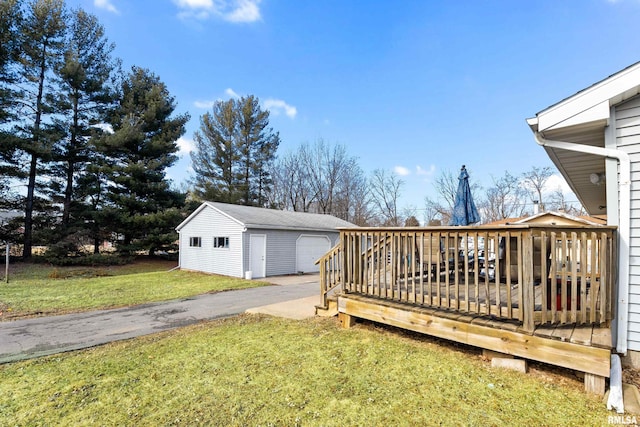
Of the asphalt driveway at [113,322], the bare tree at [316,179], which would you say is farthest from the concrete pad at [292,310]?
the bare tree at [316,179]

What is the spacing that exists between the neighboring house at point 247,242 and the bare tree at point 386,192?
1684 cm

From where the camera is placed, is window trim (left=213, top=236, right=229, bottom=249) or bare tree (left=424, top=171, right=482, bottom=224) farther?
bare tree (left=424, top=171, right=482, bottom=224)

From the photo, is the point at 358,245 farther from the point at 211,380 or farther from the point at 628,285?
the point at 628,285

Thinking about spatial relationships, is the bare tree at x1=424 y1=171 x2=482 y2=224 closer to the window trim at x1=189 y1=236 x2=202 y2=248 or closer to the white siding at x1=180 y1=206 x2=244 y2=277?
the white siding at x1=180 y1=206 x2=244 y2=277

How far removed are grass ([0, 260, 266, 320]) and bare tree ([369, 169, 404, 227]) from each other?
22417 mm

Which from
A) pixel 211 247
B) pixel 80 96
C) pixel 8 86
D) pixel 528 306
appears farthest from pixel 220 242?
pixel 8 86

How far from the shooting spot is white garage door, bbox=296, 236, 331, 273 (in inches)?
624

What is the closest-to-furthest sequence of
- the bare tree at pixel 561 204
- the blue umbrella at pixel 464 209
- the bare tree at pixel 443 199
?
the blue umbrella at pixel 464 209 < the bare tree at pixel 561 204 < the bare tree at pixel 443 199

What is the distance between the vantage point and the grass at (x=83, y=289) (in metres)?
7.96

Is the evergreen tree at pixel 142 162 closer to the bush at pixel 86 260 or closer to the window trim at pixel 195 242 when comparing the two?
the bush at pixel 86 260

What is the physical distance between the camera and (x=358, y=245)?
17.0 feet

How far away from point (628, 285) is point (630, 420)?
1.58m

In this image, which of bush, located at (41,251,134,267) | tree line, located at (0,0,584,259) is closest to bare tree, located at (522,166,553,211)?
tree line, located at (0,0,584,259)

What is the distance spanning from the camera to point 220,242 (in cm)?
1470
